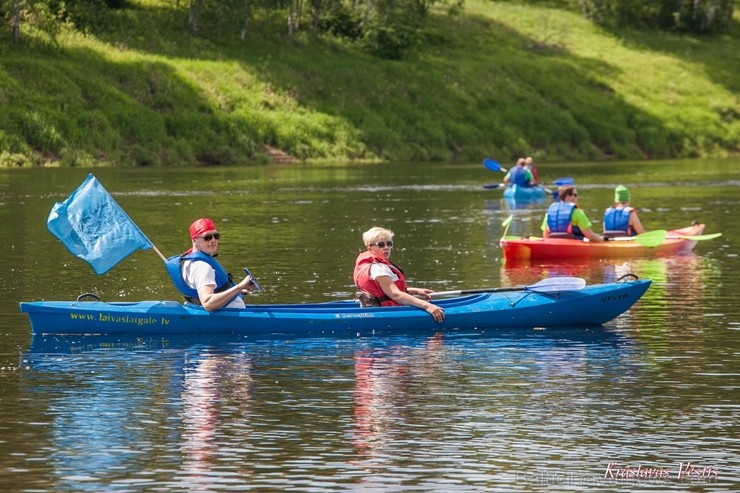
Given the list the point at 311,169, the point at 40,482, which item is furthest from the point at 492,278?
the point at 311,169

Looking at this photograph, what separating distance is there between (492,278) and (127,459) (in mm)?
13226

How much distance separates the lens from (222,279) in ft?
56.8

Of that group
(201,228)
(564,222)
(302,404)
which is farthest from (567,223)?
(302,404)

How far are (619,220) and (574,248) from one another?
1669 mm

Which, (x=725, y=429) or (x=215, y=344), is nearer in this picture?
(x=725, y=429)

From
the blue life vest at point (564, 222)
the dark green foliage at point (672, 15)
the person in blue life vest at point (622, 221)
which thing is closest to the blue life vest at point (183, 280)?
the blue life vest at point (564, 222)

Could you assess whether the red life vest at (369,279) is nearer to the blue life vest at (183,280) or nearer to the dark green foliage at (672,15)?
the blue life vest at (183,280)

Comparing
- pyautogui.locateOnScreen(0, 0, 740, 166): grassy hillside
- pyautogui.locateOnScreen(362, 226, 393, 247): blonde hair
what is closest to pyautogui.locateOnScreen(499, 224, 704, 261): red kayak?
pyautogui.locateOnScreen(362, 226, 393, 247): blonde hair

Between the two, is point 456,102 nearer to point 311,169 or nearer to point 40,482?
point 311,169

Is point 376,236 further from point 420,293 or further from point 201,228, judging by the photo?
point 201,228

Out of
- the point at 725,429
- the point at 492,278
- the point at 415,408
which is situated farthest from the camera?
the point at 492,278

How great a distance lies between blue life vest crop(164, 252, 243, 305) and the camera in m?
16.8

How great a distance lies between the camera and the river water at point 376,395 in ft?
36.2

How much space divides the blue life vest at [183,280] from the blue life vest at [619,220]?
483 inches
